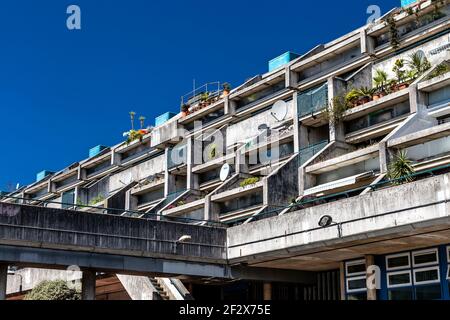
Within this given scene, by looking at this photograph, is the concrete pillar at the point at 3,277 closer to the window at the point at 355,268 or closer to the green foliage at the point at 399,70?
the window at the point at 355,268

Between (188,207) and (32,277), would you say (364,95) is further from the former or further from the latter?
(32,277)

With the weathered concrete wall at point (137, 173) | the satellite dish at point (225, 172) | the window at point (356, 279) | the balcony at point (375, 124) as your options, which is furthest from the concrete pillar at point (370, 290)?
the weathered concrete wall at point (137, 173)

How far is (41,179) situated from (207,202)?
1414 inches

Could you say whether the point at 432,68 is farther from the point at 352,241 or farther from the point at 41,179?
the point at 41,179

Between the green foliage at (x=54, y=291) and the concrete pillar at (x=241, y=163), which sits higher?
the concrete pillar at (x=241, y=163)

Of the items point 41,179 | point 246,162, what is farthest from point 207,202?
point 41,179

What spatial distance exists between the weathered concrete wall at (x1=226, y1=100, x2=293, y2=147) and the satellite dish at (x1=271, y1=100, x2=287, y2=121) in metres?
0.29

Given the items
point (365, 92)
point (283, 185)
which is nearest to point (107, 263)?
point (283, 185)

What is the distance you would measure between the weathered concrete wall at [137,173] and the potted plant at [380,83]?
18.6 meters

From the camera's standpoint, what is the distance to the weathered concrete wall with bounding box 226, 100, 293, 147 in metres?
39.6

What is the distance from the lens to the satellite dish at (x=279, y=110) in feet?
125

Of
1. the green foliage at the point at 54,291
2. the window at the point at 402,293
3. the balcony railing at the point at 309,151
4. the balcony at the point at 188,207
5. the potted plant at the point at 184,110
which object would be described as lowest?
the window at the point at 402,293

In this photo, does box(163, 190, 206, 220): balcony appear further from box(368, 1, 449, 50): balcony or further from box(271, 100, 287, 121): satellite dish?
box(368, 1, 449, 50): balcony

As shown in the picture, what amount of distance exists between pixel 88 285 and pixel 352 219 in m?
9.77
